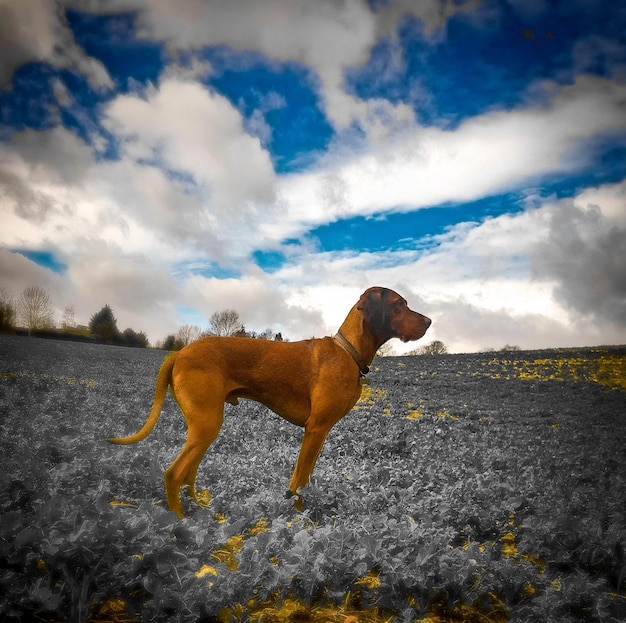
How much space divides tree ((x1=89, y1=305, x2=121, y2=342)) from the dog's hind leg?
84.1 ft

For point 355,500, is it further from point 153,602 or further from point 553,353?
point 553,353

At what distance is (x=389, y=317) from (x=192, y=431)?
209cm

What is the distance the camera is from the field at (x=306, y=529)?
274cm

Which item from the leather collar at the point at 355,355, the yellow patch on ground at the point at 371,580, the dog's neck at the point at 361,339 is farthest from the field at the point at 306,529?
the dog's neck at the point at 361,339

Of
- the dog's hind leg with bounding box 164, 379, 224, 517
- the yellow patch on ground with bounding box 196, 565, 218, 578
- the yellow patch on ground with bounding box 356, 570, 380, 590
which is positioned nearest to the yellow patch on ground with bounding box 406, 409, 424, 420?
the yellow patch on ground with bounding box 356, 570, 380, 590

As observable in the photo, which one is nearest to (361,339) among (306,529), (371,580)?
(306,529)

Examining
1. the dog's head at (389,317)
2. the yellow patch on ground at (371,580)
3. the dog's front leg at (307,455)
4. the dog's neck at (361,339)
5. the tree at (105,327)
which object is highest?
the tree at (105,327)

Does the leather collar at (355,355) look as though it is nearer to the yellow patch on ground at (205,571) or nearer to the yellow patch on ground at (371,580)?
the yellow patch on ground at (371,580)

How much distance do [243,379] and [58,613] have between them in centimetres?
212

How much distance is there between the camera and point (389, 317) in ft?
14.1

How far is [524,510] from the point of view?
529 cm

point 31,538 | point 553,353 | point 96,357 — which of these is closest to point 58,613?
point 31,538

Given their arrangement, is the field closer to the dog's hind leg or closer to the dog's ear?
the dog's hind leg

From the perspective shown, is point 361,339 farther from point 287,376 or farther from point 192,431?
point 192,431
